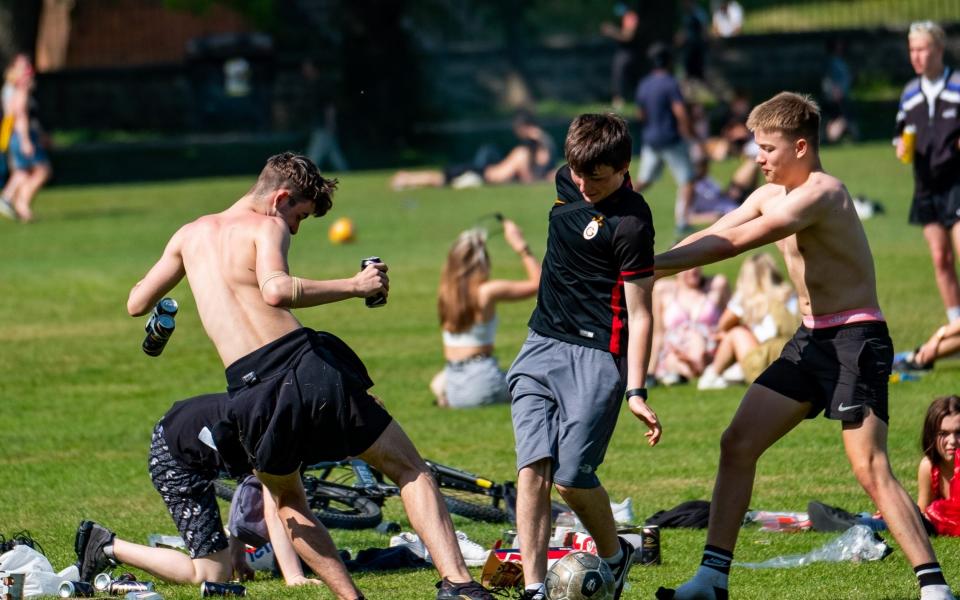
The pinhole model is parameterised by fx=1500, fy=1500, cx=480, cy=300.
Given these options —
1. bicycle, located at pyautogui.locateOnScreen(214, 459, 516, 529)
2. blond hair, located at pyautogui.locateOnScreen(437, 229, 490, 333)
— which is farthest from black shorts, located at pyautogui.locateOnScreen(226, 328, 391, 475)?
blond hair, located at pyautogui.locateOnScreen(437, 229, 490, 333)

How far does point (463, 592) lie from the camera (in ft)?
18.4

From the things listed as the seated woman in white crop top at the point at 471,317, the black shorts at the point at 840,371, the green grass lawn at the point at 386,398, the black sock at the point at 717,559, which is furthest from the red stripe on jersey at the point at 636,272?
the seated woman in white crop top at the point at 471,317

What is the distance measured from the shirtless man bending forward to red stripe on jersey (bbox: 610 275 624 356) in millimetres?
888

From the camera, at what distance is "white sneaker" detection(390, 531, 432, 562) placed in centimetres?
718

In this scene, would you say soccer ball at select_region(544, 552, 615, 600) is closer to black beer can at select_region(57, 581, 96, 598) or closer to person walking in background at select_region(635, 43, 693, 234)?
black beer can at select_region(57, 581, 96, 598)

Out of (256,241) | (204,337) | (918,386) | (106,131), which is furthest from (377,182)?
(256,241)

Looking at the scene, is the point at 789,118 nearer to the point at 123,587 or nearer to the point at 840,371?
the point at 840,371

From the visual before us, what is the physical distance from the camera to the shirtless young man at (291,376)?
5730 mm

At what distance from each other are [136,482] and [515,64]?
32890 millimetres

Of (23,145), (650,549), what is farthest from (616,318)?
(23,145)

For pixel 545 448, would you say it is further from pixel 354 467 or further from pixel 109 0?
pixel 109 0

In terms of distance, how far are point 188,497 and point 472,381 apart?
4738 mm

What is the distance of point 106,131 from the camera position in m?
38.7

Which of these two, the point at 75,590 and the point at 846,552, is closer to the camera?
the point at 75,590
